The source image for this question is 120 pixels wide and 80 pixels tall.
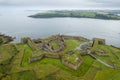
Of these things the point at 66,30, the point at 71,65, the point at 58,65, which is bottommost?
the point at 66,30

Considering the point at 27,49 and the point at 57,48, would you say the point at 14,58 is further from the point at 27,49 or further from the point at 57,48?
the point at 57,48

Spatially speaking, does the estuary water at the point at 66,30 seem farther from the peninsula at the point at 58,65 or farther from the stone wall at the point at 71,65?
the stone wall at the point at 71,65

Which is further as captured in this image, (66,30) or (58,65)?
(66,30)

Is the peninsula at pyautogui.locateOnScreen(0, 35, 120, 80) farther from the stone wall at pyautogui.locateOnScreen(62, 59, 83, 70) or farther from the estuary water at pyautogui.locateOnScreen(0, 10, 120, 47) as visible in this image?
the estuary water at pyautogui.locateOnScreen(0, 10, 120, 47)

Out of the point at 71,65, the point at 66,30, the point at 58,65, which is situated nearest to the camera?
the point at 71,65

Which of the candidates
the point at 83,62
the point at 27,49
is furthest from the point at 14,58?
the point at 83,62

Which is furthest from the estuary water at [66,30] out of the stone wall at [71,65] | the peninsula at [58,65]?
the stone wall at [71,65]

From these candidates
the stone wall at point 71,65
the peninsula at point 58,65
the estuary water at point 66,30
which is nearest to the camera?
the peninsula at point 58,65

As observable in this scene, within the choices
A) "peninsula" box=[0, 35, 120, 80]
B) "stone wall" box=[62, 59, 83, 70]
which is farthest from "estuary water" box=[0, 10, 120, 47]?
"stone wall" box=[62, 59, 83, 70]

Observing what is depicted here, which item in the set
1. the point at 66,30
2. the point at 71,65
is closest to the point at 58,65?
the point at 71,65

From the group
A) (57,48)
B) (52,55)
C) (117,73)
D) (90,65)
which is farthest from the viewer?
(57,48)

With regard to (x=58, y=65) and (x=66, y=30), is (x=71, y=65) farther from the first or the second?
(x=66, y=30)
